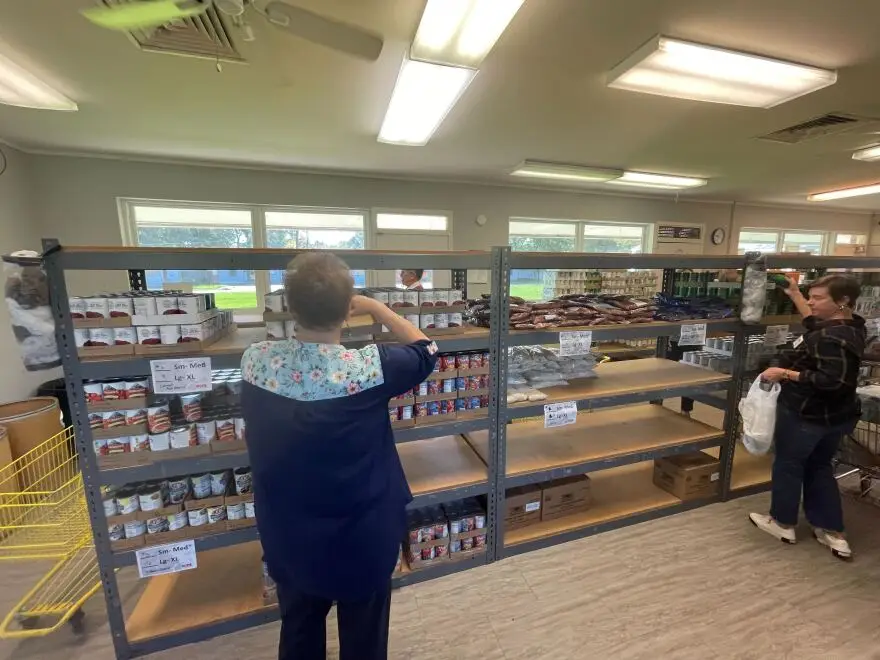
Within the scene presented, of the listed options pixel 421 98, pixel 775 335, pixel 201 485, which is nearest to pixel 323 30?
pixel 421 98

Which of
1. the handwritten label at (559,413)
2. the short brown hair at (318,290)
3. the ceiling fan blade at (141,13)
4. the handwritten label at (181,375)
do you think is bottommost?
the handwritten label at (559,413)

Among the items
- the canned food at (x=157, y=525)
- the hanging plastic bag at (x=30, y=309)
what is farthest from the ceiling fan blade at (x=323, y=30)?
the canned food at (x=157, y=525)

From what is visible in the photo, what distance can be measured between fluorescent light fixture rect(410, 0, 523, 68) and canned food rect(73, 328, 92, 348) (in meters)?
1.92

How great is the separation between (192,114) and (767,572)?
4955 mm

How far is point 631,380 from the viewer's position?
2447 mm

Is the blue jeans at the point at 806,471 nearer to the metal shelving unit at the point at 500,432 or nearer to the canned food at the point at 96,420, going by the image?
the metal shelving unit at the point at 500,432

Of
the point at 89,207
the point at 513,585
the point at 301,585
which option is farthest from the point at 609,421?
the point at 89,207

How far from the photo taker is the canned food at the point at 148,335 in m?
1.41

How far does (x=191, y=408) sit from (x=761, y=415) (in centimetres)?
299

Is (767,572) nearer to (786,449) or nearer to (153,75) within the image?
(786,449)

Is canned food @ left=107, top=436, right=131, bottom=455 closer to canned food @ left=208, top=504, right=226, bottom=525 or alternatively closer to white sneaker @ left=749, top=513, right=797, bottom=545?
A: canned food @ left=208, top=504, right=226, bottom=525

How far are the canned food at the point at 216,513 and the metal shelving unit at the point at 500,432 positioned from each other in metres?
0.07

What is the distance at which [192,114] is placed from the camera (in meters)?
3.00

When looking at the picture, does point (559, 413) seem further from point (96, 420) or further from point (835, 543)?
point (96, 420)
